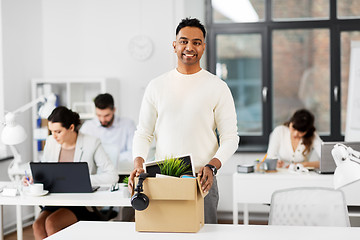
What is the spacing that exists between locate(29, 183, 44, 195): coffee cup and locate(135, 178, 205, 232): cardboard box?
1.16 meters

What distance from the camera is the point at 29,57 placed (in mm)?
5480

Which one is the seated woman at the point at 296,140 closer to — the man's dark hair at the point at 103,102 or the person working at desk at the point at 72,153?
the man's dark hair at the point at 103,102

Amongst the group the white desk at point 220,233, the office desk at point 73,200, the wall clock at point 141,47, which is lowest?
the office desk at point 73,200

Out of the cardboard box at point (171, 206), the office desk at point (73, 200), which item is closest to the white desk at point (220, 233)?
the cardboard box at point (171, 206)

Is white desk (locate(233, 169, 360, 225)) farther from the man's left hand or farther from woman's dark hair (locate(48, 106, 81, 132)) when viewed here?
the man's left hand

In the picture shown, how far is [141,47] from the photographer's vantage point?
555 cm

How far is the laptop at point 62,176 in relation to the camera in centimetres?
312

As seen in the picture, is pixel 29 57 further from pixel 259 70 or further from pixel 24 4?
pixel 259 70

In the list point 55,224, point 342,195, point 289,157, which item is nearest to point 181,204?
point 342,195

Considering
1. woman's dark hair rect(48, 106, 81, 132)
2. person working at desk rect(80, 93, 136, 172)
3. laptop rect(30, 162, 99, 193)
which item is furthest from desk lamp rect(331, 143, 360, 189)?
person working at desk rect(80, 93, 136, 172)

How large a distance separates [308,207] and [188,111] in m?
0.87

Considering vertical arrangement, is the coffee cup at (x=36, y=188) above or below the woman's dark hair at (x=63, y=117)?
below

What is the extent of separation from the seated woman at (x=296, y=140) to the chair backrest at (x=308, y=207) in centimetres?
172

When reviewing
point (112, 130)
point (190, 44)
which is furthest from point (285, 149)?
point (190, 44)
